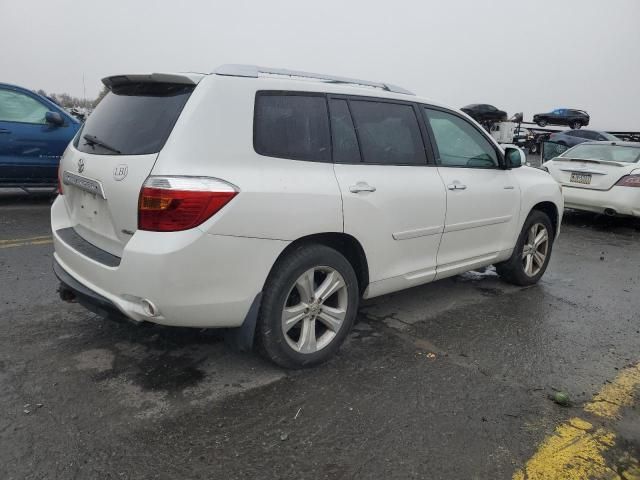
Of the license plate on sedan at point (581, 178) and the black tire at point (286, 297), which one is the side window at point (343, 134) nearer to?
the black tire at point (286, 297)

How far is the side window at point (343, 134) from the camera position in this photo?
10.7 feet

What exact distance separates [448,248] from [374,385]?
1410mm

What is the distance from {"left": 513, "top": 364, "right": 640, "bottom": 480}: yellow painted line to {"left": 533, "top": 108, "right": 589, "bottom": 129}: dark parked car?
30728mm

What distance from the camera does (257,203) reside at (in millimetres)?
2711

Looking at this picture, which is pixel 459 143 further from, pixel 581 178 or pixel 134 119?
pixel 581 178

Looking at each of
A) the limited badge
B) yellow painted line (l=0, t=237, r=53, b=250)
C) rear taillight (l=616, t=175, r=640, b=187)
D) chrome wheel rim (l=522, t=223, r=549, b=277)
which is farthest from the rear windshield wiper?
rear taillight (l=616, t=175, r=640, b=187)

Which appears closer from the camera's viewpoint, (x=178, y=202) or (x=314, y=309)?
(x=178, y=202)

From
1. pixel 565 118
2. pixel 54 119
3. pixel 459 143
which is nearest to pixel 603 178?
pixel 459 143

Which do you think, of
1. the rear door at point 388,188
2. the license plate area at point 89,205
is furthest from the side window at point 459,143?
the license plate area at point 89,205

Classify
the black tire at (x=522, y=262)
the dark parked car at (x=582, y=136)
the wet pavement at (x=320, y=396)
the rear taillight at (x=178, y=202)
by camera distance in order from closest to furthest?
the wet pavement at (x=320, y=396)
the rear taillight at (x=178, y=202)
the black tire at (x=522, y=262)
the dark parked car at (x=582, y=136)

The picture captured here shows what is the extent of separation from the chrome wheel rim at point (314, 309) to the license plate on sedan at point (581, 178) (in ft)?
22.5

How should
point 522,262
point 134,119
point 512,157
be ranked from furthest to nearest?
point 522,262 → point 512,157 → point 134,119

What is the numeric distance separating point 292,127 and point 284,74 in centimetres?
42

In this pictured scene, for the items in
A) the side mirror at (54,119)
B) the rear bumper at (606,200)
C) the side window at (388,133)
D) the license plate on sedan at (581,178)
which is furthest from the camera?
the license plate on sedan at (581,178)
